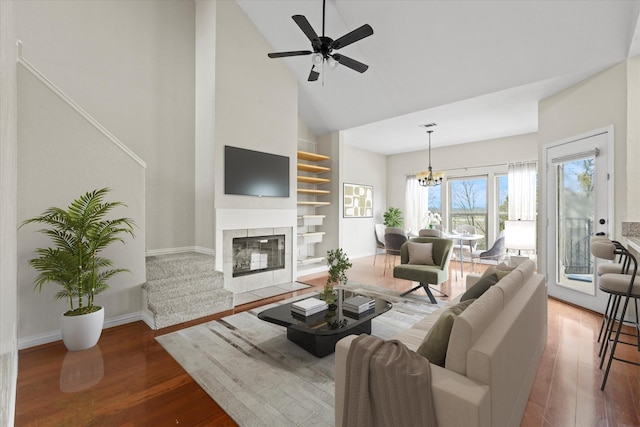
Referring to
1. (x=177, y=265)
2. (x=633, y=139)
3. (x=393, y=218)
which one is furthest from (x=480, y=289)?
(x=393, y=218)

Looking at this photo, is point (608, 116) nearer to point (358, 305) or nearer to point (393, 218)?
point (358, 305)

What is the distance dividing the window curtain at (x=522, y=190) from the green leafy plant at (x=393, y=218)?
2584mm

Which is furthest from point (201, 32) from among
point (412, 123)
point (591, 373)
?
point (591, 373)

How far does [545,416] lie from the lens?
1832 mm

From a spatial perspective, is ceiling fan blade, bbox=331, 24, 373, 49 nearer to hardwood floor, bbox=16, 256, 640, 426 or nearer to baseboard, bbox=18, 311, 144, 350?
hardwood floor, bbox=16, 256, 640, 426

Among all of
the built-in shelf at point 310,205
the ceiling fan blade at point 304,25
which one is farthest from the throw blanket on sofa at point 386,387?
the built-in shelf at point 310,205

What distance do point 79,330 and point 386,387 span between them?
9.12 ft

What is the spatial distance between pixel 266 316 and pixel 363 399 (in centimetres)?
147

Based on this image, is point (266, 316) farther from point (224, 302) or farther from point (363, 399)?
point (363, 399)

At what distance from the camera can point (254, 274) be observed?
15.1 feet

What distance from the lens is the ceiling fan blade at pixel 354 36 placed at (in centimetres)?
274

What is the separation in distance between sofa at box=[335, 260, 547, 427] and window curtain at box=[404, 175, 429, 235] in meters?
5.87

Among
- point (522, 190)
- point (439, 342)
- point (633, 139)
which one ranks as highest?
point (633, 139)

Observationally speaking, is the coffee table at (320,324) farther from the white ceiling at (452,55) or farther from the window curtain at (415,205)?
the window curtain at (415,205)
